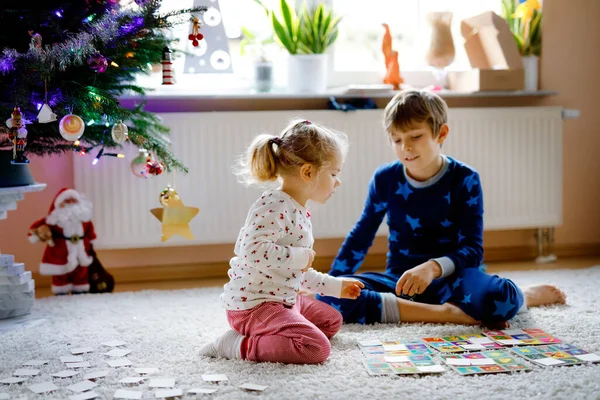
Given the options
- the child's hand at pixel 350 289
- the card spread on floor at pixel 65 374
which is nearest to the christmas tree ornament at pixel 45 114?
the card spread on floor at pixel 65 374

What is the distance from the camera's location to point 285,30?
300cm

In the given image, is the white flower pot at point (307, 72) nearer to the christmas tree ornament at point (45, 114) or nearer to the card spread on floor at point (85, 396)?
the christmas tree ornament at point (45, 114)

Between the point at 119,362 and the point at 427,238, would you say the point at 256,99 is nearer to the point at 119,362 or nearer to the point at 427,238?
the point at 427,238

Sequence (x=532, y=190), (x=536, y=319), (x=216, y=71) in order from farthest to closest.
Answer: (x=532, y=190) → (x=216, y=71) → (x=536, y=319)

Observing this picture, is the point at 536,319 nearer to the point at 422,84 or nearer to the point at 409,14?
the point at 422,84

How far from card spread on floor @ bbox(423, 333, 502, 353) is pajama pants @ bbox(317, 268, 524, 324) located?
98mm

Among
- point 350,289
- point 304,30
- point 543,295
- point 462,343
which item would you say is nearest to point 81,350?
point 350,289

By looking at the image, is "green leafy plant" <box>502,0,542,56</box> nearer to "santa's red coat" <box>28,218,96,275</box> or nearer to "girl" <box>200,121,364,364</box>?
"girl" <box>200,121,364,364</box>

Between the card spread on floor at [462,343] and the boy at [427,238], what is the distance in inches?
5.0

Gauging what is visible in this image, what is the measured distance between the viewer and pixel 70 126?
6.59 ft

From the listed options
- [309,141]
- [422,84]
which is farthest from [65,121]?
[422,84]

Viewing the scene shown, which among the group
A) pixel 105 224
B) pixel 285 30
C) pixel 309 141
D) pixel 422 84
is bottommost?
pixel 105 224

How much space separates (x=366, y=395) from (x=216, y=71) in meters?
1.67

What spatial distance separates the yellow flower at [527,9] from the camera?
121 inches
